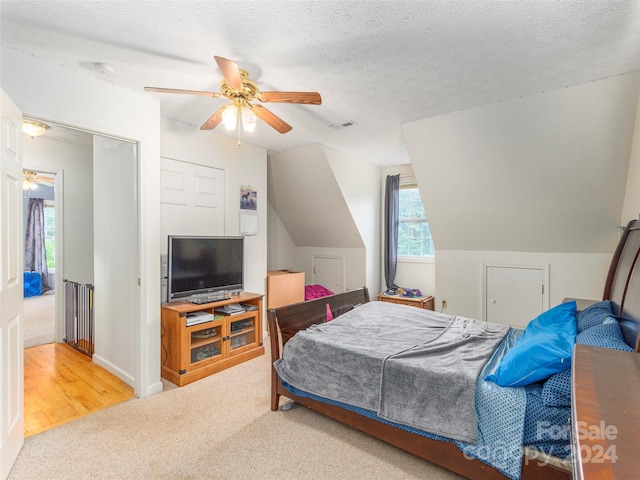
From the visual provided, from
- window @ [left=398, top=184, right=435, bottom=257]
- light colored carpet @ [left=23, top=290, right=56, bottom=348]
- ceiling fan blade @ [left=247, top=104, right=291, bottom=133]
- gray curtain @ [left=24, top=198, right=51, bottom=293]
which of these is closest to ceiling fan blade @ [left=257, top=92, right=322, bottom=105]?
ceiling fan blade @ [left=247, top=104, right=291, bottom=133]

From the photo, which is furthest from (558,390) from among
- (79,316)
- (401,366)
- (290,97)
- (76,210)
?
(76,210)

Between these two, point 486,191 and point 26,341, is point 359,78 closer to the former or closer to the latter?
point 486,191

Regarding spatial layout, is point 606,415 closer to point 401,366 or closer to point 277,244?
point 401,366

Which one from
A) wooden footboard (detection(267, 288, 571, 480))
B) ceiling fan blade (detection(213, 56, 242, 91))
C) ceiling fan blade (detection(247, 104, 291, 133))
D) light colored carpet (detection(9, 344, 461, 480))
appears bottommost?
light colored carpet (detection(9, 344, 461, 480))

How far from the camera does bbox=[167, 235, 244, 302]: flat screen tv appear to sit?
2971 mm

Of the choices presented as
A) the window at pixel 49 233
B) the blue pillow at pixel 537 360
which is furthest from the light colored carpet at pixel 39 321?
the blue pillow at pixel 537 360

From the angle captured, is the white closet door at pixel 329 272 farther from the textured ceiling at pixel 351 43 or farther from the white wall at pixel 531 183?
the textured ceiling at pixel 351 43

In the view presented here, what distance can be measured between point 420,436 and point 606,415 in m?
1.23

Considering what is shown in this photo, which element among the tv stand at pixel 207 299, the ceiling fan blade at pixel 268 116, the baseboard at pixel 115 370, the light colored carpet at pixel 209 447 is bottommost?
the light colored carpet at pixel 209 447

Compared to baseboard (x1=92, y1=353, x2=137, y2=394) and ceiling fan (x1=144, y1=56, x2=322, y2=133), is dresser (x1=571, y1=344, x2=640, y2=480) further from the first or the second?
baseboard (x1=92, y1=353, x2=137, y2=394)

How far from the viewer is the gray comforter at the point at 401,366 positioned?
1676mm

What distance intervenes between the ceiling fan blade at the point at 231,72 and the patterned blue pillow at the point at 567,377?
7.18ft

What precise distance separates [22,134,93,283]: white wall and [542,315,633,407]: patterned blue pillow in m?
4.53

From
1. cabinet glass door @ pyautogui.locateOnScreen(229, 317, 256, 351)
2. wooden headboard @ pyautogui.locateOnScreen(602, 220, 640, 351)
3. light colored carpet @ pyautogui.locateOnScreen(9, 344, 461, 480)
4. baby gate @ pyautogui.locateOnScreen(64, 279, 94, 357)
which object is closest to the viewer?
wooden headboard @ pyautogui.locateOnScreen(602, 220, 640, 351)
